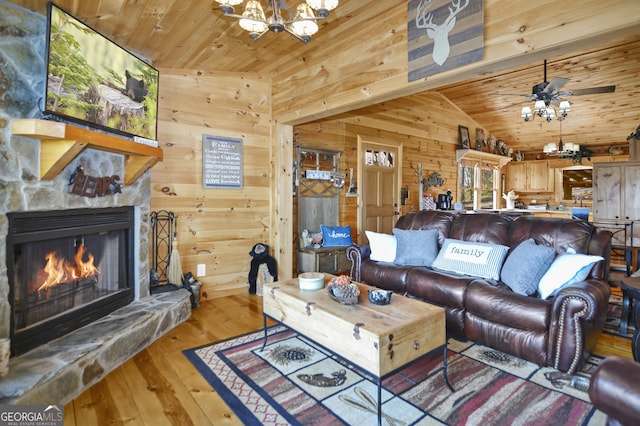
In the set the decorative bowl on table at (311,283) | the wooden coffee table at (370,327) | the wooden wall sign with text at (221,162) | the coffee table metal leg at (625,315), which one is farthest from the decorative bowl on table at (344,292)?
the coffee table metal leg at (625,315)

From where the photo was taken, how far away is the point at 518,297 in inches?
99.1

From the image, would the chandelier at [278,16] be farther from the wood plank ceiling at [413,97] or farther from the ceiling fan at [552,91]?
the ceiling fan at [552,91]

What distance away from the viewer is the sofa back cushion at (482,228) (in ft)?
10.8

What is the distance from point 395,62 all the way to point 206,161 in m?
2.35

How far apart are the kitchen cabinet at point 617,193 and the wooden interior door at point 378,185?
3725mm

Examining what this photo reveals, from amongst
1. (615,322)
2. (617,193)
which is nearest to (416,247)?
(615,322)

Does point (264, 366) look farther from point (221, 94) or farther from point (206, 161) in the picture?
point (221, 94)

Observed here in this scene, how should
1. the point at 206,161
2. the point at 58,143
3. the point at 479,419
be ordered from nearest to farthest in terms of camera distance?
the point at 479,419
the point at 58,143
the point at 206,161

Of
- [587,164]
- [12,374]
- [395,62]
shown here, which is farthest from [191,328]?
[587,164]

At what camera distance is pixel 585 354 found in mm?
2293

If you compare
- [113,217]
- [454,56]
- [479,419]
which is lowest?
[479,419]

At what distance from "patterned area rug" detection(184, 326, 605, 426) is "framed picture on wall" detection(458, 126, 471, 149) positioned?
5.92m

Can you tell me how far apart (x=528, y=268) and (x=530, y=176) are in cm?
796

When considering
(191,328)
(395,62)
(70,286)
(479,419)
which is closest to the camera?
(479,419)
